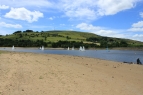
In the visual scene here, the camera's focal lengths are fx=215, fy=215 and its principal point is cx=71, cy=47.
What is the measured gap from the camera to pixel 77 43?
581 feet

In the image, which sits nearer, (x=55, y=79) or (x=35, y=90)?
(x=35, y=90)

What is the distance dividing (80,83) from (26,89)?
11.7 feet

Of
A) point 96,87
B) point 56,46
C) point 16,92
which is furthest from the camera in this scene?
point 56,46

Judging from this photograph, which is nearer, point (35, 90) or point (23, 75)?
point (35, 90)

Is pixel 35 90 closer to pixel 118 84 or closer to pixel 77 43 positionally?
pixel 118 84

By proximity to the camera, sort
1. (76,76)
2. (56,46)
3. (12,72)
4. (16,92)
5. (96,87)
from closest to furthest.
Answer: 1. (16,92)
2. (96,87)
3. (12,72)
4. (76,76)
5. (56,46)

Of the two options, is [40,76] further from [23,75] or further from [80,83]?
[80,83]

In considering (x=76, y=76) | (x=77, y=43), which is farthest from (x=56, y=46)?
(x=76, y=76)

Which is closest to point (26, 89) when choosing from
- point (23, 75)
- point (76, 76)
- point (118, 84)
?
point (23, 75)

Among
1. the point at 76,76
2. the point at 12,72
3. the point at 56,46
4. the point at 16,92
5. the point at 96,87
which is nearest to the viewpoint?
the point at 16,92

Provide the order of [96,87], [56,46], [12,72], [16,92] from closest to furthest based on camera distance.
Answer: [16,92] < [96,87] < [12,72] < [56,46]

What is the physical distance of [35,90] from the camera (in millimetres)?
10875

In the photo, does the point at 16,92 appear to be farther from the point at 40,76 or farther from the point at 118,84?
the point at 118,84

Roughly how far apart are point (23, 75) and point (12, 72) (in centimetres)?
92
